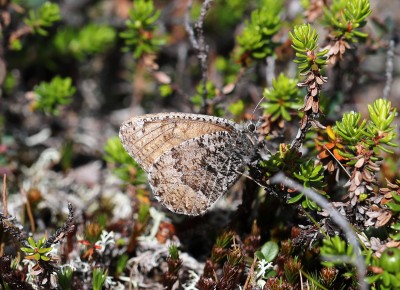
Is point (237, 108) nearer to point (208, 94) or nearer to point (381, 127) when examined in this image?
point (208, 94)

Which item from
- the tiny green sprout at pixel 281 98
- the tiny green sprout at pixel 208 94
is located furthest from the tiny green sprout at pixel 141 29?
the tiny green sprout at pixel 281 98

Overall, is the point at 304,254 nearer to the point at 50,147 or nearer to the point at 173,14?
the point at 50,147

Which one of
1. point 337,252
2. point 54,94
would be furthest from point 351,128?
point 54,94

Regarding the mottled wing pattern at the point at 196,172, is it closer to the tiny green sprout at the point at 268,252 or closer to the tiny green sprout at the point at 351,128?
the tiny green sprout at the point at 268,252

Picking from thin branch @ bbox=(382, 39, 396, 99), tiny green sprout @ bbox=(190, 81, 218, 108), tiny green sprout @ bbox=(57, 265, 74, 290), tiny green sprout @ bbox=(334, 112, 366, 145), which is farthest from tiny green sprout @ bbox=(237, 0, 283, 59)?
tiny green sprout @ bbox=(57, 265, 74, 290)

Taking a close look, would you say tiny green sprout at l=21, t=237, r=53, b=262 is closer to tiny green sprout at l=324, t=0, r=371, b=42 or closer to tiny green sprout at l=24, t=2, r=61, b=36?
tiny green sprout at l=24, t=2, r=61, b=36
